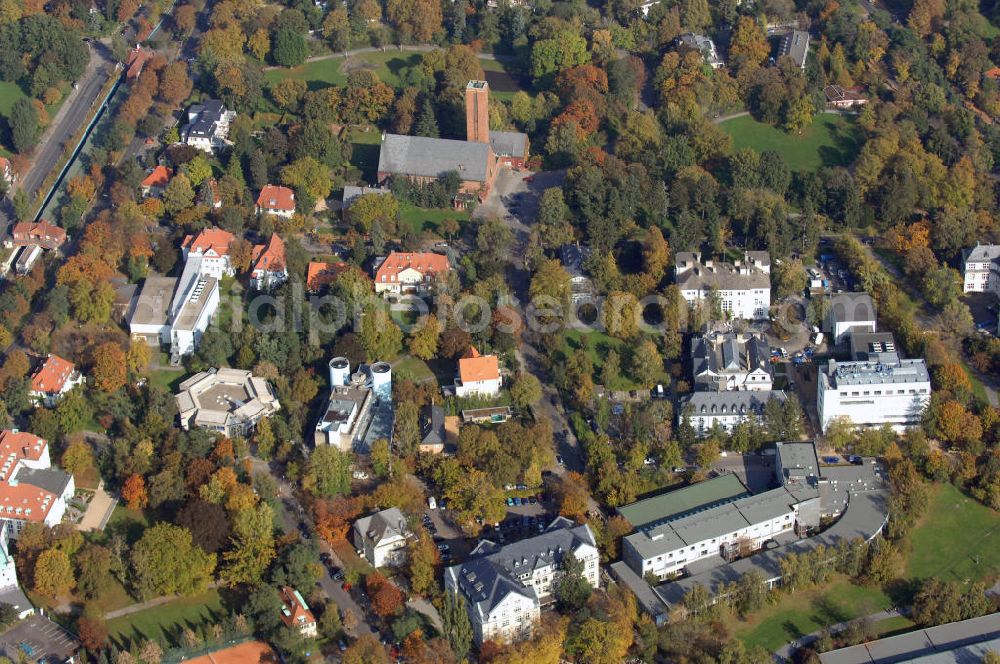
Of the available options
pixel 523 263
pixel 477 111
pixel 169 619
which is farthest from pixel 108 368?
pixel 477 111

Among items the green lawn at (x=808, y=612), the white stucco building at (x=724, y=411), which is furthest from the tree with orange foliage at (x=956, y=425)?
the green lawn at (x=808, y=612)

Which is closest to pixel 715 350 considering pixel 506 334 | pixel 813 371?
pixel 813 371

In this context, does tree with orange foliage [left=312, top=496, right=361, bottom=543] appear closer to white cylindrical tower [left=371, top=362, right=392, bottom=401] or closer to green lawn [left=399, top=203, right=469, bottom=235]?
white cylindrical tower [left=371, top=362, right=392, bottom=401]

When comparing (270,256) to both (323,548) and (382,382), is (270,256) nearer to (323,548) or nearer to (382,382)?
(382,382)

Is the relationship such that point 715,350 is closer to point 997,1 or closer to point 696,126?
point 696,126

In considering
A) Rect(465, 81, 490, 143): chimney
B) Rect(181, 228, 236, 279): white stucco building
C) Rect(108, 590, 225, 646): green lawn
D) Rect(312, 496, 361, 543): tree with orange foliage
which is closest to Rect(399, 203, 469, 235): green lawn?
Rect(465, 81, 490, 143): chimney

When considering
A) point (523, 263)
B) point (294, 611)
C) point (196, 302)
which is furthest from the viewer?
point (523, 263)
